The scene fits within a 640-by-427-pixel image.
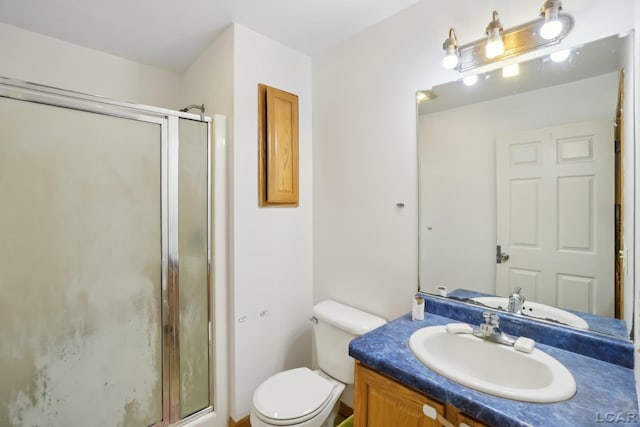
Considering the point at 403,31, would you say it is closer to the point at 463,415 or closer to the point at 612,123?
the point at 612,123

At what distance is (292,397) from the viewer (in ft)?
4.60

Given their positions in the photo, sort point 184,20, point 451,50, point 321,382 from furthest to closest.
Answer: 1. point 184,20
2. point 321,382
3. point 451,50

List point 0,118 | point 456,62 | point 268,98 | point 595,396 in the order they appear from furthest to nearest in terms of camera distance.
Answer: point 268,98 → point 456,62 → point 0,118 → point 595,396

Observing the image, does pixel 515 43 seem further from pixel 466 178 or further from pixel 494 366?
pixel 494 366

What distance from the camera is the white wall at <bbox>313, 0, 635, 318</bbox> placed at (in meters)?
1.42

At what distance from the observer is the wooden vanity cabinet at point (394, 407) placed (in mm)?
862

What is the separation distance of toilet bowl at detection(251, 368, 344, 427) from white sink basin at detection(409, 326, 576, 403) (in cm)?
61

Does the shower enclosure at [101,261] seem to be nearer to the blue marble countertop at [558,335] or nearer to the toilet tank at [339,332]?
the toilet tank at [339,332]

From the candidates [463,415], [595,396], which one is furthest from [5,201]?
[595,396]

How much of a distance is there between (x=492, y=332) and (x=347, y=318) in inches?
28.4

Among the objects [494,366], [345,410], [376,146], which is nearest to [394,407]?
[494,366]

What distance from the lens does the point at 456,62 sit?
1.27m

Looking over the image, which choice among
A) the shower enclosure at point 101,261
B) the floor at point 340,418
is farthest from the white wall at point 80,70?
the floor at point 340,418

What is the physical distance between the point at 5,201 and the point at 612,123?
7.57 ft
